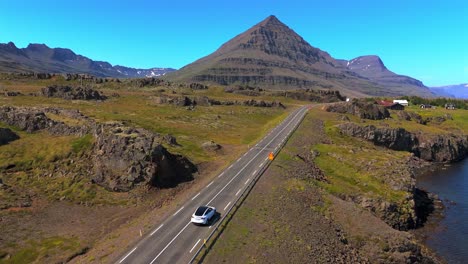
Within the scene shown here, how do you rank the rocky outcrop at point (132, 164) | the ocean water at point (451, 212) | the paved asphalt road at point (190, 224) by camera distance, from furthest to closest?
the rocky outcrop at point (132, 164) → the ocean water at point (451, 212) → the paved asphalt road at point (190, 224)

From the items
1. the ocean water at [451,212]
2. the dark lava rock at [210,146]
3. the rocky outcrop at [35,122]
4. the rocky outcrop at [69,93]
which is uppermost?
the rocky outcrop at [69,93]

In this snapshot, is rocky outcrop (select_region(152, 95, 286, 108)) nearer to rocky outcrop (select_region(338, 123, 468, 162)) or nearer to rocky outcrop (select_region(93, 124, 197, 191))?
rocky outcrop (select_region(338, 123, 468, 162))

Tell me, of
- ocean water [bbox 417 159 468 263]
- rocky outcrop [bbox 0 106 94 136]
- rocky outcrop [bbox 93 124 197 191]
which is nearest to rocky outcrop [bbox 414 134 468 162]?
ocean water [bbox 417 159 468 263]

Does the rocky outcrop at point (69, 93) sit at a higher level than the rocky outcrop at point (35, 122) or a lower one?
higher

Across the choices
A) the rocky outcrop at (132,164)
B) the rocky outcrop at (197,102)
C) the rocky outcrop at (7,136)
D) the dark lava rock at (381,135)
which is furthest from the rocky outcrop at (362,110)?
the rocky outcrop at (7,136)

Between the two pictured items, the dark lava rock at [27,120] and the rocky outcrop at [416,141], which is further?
the rocky outcrop at [416,141]

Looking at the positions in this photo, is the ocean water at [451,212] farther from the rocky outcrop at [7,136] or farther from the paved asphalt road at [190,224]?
the rocky outcrop at [7,136]

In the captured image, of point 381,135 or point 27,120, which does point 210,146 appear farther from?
point 381,135

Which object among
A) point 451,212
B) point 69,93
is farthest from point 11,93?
point 451,212
